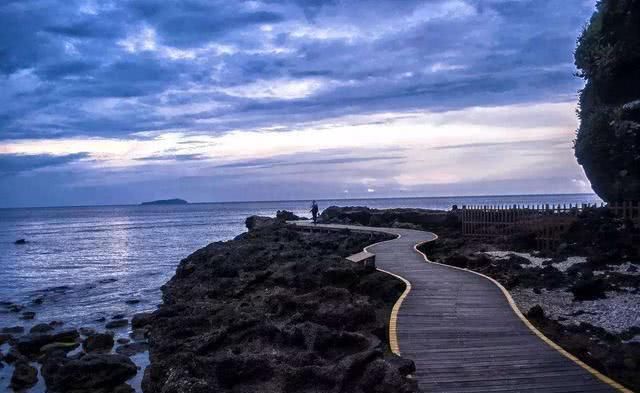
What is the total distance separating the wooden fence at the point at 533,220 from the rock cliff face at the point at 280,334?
44.6 feet

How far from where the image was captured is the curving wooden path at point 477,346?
8.27 metres

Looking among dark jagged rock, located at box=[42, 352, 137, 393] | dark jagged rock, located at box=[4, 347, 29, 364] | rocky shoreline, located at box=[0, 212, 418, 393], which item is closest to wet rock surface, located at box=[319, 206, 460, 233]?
rocky shoreline, located at box=[0, 212, 418, 393]

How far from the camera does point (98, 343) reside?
18.5 metres

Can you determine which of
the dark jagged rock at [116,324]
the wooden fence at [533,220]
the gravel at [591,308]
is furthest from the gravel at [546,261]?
the dark jagged rock at [116,324]

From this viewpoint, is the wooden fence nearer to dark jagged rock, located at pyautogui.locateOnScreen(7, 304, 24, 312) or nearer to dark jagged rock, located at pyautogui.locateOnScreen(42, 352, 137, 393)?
dark jagged rock, located at pyautogui.locateOnScreen(42, 352, 137, 393)

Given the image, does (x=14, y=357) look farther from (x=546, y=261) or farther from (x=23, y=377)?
(x=546, y=261)

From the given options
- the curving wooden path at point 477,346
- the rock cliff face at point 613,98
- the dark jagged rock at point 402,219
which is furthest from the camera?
the dark jagged rock at point 402,219

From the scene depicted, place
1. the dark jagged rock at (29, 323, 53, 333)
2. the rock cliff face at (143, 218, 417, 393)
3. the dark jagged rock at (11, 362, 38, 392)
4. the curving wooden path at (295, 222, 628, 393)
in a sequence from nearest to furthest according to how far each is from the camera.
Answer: the curving wooden path at (295, 222, 628, 393) < the rock cliff face at (143, 218, 417, 393) < the dark jagged rock at (11, 362, 38, 392) < the dark jagged rock at (29, 323, 53, 333)

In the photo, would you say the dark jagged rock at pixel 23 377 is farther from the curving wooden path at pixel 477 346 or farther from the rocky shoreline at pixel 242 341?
the curving wooden path at pixel 477 346

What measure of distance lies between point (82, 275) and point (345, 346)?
35087 millimetres

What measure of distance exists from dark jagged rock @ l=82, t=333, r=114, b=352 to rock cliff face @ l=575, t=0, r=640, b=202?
26432mm

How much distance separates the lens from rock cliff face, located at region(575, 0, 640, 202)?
31047mm

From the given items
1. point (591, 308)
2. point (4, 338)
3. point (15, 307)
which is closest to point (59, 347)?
point (4, 338)

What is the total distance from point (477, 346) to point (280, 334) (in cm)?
404
